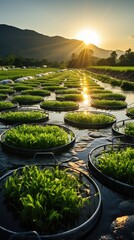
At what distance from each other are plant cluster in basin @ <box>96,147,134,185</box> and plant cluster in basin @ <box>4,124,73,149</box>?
2314mm

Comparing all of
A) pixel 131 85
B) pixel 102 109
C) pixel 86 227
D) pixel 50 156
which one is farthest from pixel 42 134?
pixel 131 85

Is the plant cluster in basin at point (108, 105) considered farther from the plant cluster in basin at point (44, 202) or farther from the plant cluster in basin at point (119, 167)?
the plant cluster in basin at point (44, 202)

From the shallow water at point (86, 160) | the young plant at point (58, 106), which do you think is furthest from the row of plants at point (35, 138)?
the young plant at point (58, 106)

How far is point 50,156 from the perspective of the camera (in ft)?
32.2

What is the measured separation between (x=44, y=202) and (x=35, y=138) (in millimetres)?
4537

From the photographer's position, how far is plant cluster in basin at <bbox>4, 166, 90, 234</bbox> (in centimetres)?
554

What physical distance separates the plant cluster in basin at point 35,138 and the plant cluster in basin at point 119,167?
231cm

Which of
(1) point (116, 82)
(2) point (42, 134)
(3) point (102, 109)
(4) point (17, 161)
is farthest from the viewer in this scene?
(1) point (116, 82)

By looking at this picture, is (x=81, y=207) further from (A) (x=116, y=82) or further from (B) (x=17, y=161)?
→ (A) (x=116, y=82)

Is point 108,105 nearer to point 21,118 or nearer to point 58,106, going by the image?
point 58,106

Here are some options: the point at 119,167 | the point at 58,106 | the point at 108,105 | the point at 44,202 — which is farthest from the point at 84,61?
the point at 44,202

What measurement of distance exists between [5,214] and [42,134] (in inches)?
180

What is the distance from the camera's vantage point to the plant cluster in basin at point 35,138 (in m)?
9.91

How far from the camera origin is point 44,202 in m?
5.80
